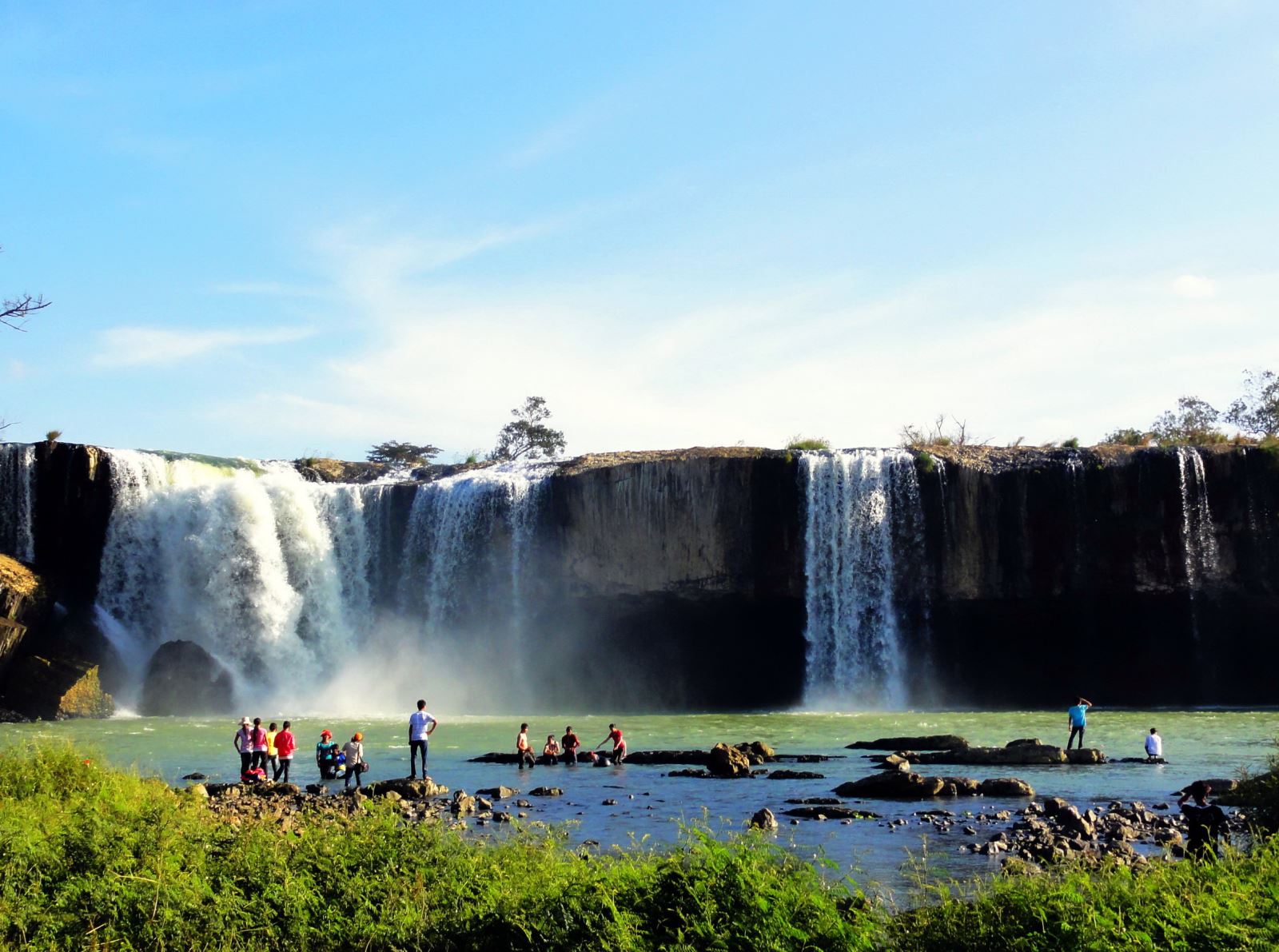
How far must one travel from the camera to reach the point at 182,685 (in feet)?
136

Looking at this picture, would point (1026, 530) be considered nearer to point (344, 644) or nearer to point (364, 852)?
point (344, 644)

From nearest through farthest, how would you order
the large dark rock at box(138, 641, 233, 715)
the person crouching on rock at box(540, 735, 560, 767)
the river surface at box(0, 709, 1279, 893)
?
the river surface at box(0, 709, 1279, 893) → the person crouching on rock at box(540, 735, 560, 767) → the large dark rock at box(138, 641, 233, 715)

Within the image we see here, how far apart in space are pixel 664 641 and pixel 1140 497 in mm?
18055

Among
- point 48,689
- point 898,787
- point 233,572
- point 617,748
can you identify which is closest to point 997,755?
point 898,787

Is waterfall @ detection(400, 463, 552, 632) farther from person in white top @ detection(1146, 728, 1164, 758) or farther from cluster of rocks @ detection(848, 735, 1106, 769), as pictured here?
person in white top @ detection(1146, 728, 1164, 758)

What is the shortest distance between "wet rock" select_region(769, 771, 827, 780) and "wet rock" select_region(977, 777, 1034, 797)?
332 centimetres

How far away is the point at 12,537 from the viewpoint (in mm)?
43906

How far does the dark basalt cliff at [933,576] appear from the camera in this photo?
4325 centimetres

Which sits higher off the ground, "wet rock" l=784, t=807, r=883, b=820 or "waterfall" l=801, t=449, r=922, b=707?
"waterfall" l=801, t=449, r=922, b=707

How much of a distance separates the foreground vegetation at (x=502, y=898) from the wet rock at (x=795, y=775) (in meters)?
12.7

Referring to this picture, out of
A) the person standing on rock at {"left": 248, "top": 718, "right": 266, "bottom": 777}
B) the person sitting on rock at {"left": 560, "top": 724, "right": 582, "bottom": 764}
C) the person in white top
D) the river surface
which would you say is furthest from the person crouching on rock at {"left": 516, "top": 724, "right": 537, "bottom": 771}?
the person in white top

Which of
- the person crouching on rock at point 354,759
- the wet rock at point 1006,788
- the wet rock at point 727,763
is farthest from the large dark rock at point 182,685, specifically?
the wet rock at point 1006,788

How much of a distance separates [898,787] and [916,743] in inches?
307

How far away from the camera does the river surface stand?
52.5 feet
